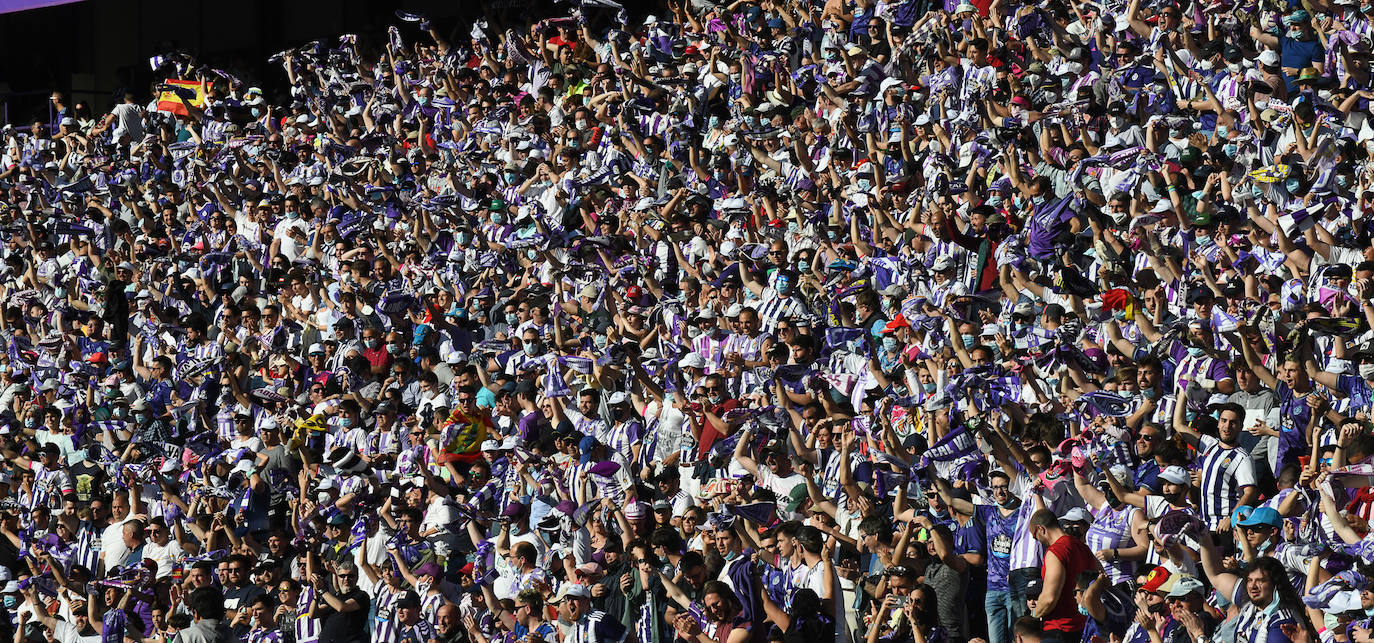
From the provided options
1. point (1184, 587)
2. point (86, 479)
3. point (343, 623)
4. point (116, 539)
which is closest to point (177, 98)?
point (86, 479)

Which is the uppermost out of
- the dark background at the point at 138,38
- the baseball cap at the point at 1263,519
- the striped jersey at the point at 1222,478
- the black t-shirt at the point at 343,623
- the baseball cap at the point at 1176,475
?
the baseball cap at the point at 1263,519

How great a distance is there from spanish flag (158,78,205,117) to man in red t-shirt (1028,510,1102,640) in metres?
14.8

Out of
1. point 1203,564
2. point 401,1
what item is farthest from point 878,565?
point 401,1

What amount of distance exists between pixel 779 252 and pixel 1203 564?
213 inches

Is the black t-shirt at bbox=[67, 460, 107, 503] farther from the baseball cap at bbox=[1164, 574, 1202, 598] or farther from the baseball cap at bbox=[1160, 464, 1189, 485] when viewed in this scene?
the baseball cap at bbox=[1164, 574, 1202, 598]

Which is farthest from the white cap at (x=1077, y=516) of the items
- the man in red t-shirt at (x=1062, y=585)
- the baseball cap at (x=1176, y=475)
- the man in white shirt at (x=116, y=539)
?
the man in white shirt at (x=116, y=539)

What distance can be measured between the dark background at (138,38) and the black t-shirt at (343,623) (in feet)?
44.5

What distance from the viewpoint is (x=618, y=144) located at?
17.2 m

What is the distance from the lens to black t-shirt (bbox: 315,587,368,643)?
1145cm

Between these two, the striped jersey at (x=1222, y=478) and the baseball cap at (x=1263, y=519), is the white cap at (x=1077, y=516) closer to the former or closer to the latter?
the striped jersey at (x=1222, y=478)

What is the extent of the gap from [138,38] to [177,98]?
4306mm

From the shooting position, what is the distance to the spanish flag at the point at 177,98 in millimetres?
22453

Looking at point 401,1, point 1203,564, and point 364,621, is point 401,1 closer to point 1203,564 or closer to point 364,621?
point 364,621

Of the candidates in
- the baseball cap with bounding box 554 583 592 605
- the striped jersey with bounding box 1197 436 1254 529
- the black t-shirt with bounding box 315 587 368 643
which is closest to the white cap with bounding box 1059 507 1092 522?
the striped jersey with bounding box 1197 436 1254 529
